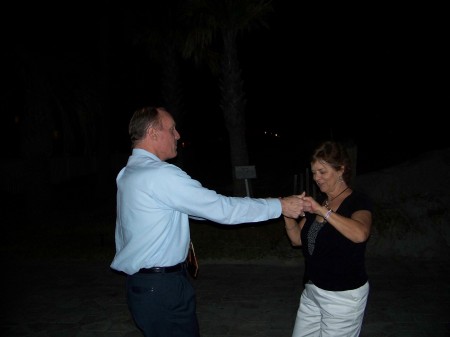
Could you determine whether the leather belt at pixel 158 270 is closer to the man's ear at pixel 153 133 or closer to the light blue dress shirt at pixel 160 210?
the light blue dress shirt at pixel 160 210

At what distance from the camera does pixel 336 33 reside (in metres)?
18.7

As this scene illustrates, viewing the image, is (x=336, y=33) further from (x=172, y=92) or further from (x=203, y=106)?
(x=203, y=106)

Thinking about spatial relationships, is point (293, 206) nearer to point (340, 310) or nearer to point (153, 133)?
point (340, 310)

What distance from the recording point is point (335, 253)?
3.13m

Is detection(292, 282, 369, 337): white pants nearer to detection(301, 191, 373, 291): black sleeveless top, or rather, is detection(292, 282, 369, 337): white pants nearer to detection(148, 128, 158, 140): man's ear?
detection(301, 191, 373, 291): black sleeveless top

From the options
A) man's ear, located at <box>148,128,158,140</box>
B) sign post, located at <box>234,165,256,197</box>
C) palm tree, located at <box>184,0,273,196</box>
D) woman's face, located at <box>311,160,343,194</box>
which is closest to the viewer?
man's ear, located at <box>148,128,158,140</box>

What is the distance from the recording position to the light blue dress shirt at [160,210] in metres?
2.80

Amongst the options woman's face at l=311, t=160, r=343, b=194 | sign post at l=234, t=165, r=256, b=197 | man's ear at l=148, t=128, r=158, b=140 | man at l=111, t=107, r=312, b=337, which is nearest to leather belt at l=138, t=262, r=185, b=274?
man at l=111, t=107, r=312, b=337

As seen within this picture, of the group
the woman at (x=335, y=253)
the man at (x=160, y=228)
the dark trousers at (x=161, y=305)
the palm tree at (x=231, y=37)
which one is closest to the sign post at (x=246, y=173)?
the palm tree at (x=231, y=37)

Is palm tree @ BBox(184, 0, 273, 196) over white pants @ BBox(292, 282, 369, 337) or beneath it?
over

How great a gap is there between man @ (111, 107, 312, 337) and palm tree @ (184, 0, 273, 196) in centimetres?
784

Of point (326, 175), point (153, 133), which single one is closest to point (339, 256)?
point (326, 175)

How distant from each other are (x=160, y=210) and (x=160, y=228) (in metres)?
0.11

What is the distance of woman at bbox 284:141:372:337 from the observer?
10.0ft
